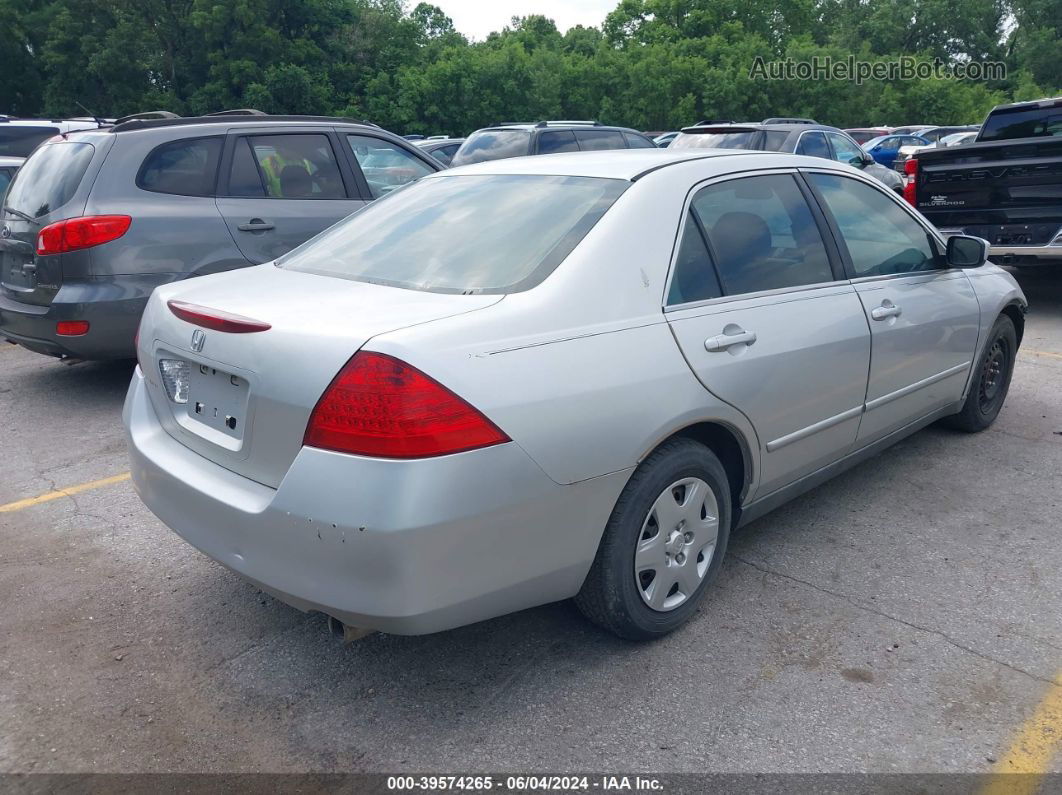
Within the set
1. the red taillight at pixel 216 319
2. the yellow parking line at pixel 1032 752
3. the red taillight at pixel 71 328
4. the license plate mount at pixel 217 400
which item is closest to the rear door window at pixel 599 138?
the red taillight at pixel 71 328

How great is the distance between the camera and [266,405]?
2.61 m

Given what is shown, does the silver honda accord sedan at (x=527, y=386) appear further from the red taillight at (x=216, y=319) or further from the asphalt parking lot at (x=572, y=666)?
the asphalt parking lot at (x=572, y=666)

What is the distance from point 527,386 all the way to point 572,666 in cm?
105

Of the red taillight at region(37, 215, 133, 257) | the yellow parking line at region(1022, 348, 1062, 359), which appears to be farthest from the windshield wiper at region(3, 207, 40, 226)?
the yellow parking line at region(1022, 348, 1062, 359)

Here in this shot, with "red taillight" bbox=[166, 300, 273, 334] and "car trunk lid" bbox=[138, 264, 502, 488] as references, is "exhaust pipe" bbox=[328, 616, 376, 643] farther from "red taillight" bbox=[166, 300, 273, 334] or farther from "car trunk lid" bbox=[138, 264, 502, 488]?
"red taillight" bbox=[166, 300, 273, 334]

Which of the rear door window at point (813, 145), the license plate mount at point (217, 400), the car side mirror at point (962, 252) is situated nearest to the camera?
the license plate mount at point (217, 400)

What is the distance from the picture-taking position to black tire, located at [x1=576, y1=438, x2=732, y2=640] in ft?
9.37

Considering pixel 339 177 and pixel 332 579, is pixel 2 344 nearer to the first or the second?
pixel 339 177

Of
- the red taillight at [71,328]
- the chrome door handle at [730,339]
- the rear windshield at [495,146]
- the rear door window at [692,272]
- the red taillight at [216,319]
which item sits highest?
the rear door window at [692,272]

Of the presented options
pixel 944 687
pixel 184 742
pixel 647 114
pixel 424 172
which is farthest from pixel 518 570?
pixel 647 114

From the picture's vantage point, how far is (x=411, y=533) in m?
2.36

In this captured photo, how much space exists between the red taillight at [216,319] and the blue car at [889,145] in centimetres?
2398

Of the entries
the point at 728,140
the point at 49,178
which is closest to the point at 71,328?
the point at 49,178

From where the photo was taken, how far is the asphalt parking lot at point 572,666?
8.64 ft
